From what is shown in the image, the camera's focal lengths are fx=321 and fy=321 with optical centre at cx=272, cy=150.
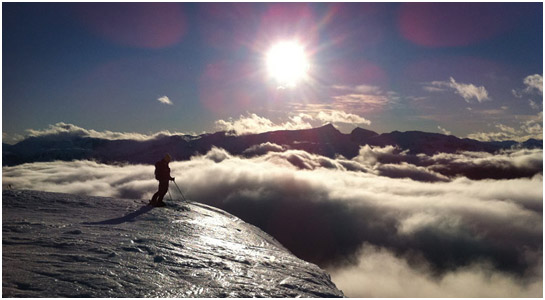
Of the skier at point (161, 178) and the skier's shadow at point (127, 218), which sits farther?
the skier at point (161, 178)

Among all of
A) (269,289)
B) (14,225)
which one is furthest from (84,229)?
(269,289)

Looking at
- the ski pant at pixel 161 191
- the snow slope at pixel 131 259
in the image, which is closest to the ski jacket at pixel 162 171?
the ski pant at pixel 161 191

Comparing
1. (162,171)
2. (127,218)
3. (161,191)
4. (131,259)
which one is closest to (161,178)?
(162,171)

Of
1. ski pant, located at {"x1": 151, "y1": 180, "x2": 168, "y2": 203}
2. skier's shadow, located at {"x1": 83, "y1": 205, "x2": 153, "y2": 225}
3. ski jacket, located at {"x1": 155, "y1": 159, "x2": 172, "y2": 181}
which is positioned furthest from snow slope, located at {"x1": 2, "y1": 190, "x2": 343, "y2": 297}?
ski jacket, located at {"x1": 155, "y1": 159, "x2": 172, "y2": 181}

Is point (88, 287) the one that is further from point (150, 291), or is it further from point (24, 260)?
point (24, 260)

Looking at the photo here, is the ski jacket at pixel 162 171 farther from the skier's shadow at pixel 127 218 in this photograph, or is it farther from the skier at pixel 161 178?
the skier's shadow at pixel 127 218

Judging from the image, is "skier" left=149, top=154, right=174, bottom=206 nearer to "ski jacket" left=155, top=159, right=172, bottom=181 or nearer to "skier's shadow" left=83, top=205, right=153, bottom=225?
"ski jacket" left=155, top=159, right=172, bottom=181

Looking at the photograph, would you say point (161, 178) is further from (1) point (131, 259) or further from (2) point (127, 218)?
(1) point (131, 259)

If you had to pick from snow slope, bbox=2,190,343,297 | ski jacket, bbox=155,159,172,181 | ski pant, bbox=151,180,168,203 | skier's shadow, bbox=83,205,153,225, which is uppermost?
ski jacket, bbox=155,159,172,181

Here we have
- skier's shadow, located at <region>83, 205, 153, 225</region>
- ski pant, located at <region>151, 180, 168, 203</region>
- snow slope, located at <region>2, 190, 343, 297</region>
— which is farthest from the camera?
ski pant, located at <region>151, 180, 168, 203</region>
